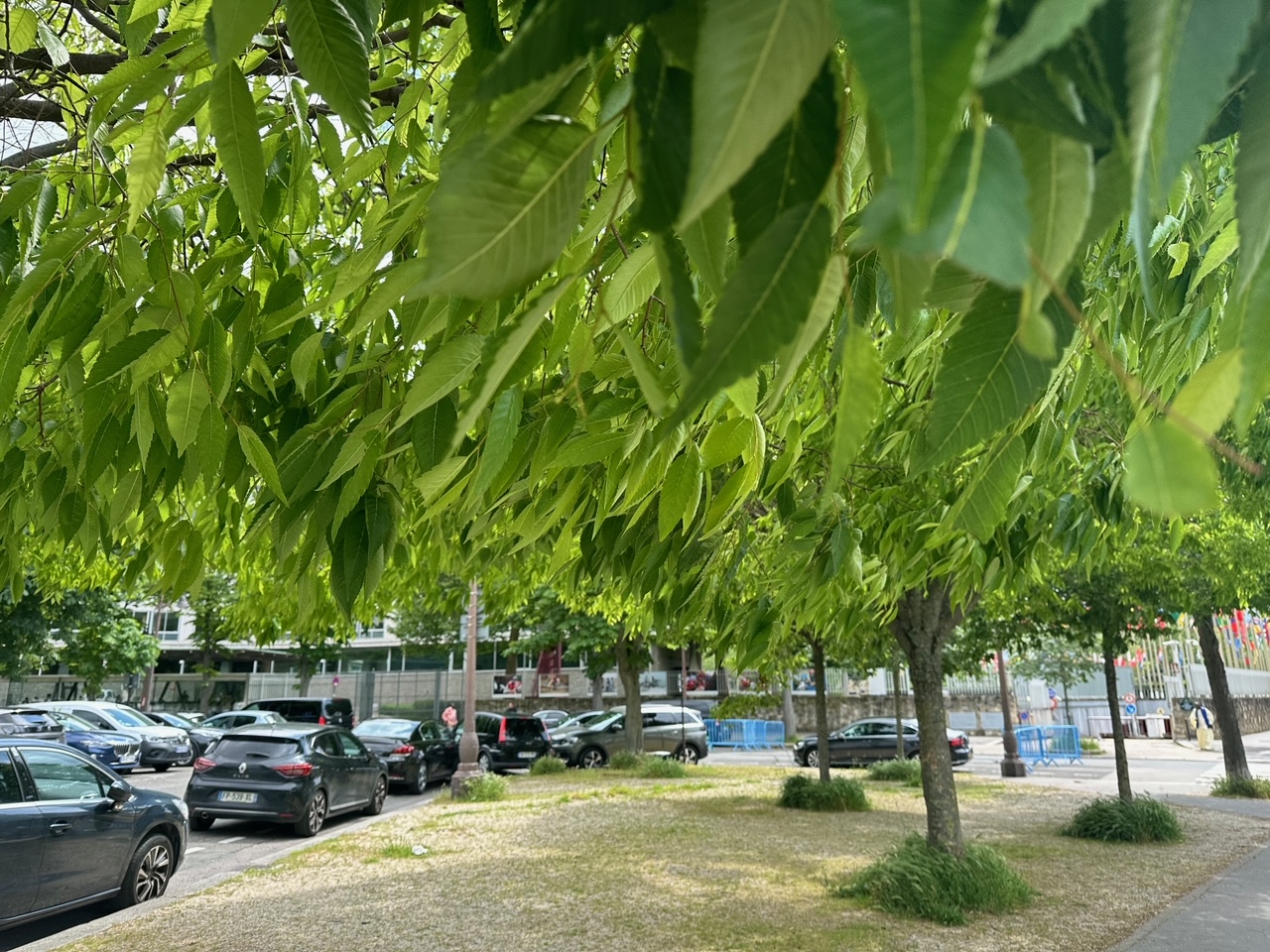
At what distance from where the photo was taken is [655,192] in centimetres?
61

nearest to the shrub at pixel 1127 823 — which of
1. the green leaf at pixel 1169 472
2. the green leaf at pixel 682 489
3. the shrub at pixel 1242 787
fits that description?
the shrub at pixel 1242 787

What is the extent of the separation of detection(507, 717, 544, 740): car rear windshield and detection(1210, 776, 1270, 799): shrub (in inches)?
590

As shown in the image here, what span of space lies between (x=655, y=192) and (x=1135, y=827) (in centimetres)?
1322

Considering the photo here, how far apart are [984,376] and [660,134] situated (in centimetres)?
38

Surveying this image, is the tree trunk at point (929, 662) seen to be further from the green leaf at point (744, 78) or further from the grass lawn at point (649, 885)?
the green leaf at point (744, 78)

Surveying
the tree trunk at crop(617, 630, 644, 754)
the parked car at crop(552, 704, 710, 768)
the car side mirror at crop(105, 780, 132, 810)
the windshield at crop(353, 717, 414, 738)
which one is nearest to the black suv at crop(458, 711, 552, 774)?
the parked car at crop(552, 704, 710, 768)

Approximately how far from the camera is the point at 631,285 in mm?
1258

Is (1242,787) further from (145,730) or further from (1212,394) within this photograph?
(145,730)

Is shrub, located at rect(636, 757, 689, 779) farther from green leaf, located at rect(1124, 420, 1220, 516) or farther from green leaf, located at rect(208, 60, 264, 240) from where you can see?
green leaf, located at rect(1124, 420, 1220, 516)

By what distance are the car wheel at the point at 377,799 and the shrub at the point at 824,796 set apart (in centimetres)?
687

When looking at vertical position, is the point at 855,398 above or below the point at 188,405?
below

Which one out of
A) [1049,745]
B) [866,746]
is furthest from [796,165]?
[1049,745]

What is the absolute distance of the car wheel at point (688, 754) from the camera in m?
25.1

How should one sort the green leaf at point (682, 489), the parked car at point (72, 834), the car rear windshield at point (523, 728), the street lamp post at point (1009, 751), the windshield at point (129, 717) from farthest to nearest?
the car rear windshield at point (523, 728) < the windshield at point (129, 717) < the street lamp post at point (1009, 751) < the parked car at point (72, 834) < the green leaf at point (682, 489)
